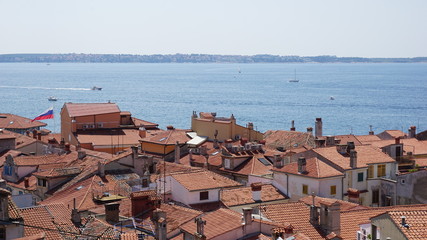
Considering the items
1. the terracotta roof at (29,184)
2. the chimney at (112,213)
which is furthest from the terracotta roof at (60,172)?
the chimney at (112,213)

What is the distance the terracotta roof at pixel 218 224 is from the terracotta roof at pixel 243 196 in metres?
8.42

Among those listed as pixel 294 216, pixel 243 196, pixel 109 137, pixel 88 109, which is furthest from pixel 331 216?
pixel 88 109

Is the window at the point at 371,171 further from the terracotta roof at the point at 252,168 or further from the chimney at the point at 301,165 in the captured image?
the terracotta roof at the point at 252,168

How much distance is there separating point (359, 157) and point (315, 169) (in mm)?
3761

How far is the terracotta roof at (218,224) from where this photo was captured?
22594mm

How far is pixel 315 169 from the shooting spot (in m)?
37.0

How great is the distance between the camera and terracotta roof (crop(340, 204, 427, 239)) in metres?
24.6

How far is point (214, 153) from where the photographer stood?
49938mm

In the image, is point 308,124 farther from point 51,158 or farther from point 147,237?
point 147,237

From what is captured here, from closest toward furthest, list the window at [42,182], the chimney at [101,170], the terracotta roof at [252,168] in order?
the chimney at [101,170]
the window at [42,182]
the terracotta roof at [252,168]

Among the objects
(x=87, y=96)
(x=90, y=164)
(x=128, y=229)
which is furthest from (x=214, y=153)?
(x=87, y=96)

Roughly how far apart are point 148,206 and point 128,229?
12.1ft

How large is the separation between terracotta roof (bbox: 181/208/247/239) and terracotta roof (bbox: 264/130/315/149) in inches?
1229

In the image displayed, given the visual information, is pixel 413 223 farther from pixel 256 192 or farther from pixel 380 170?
pixel 380 170
